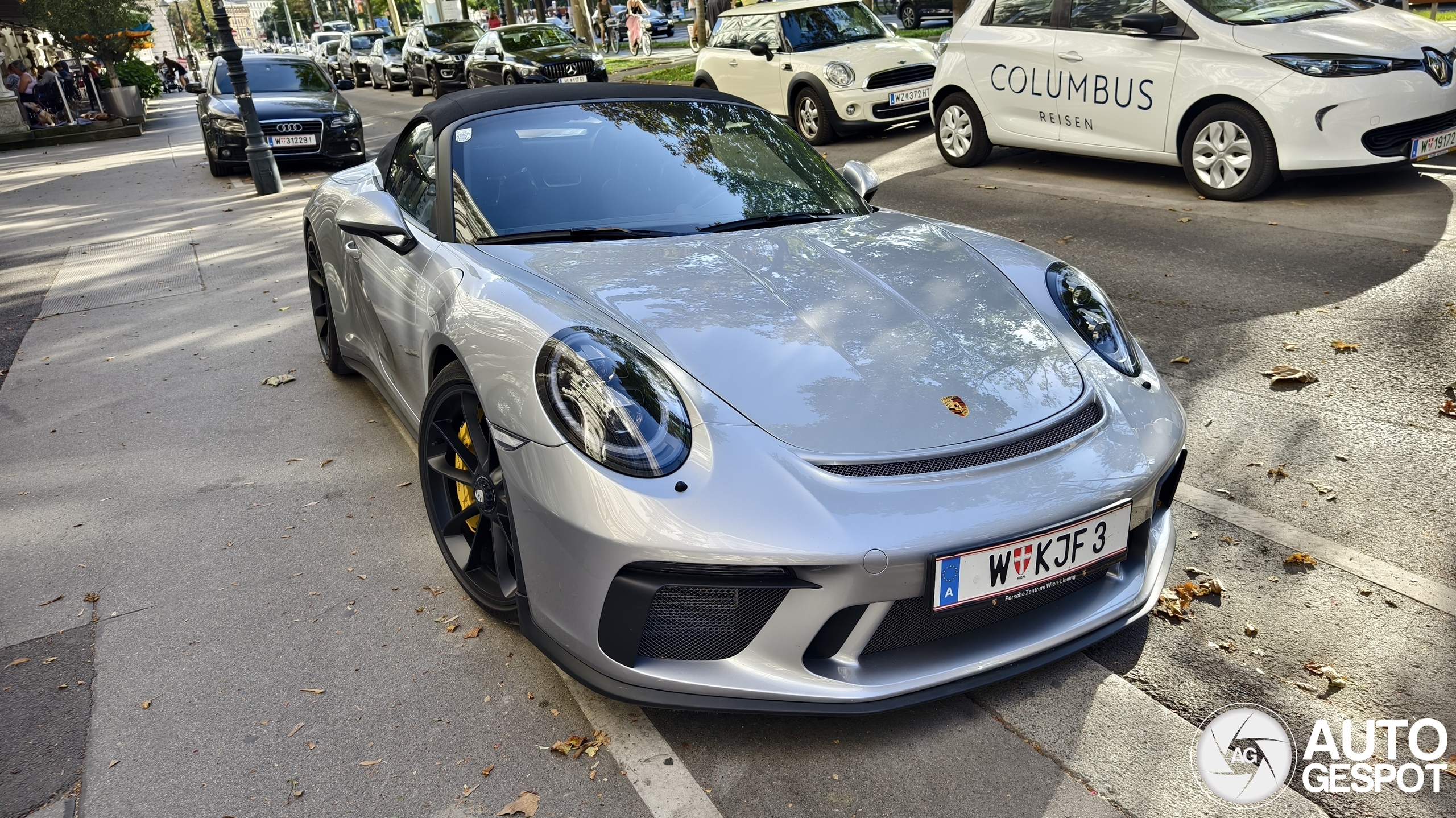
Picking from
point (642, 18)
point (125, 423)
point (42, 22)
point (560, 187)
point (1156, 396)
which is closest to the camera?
point (1156, 396)

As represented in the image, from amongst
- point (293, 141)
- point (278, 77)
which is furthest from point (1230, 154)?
point (278, 77)

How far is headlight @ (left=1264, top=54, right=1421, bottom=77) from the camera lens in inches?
262

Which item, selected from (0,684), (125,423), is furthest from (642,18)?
(0,684)

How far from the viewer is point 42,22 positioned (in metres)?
28.1

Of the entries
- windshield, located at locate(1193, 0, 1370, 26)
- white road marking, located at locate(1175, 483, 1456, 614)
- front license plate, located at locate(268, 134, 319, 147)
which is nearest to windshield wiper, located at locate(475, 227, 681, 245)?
white road marking, located at locate(1175, 483, 1456, 614)

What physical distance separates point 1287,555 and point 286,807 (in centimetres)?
278

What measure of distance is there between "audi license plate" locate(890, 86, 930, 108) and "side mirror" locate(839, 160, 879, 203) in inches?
294

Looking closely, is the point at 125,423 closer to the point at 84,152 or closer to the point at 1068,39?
the point at 1068,39

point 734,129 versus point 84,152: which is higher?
point 734,129

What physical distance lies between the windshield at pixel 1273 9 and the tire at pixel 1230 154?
0.64 meters

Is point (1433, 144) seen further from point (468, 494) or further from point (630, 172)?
point (468, 494)

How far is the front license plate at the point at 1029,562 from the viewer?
2262 millimetres

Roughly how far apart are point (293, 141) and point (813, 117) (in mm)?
6377

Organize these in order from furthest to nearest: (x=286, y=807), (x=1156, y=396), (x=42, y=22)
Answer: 1. (x=42, y=22)
2. (x=1156, y=396)
3. (x=286, y=807)
